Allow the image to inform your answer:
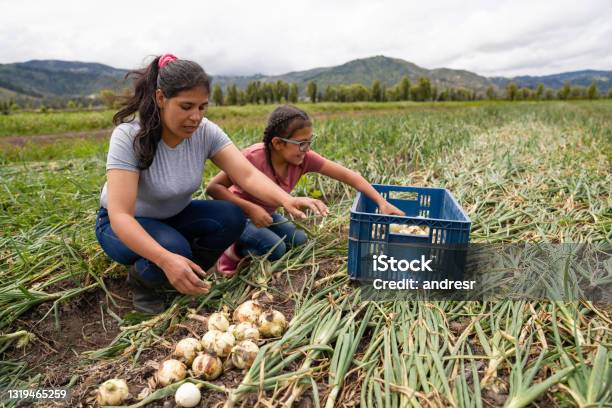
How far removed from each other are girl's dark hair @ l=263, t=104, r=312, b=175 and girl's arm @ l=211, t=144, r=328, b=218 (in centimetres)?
20

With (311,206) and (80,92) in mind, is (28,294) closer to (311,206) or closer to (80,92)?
(311,206)

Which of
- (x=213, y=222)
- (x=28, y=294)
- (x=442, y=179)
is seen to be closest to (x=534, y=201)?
(x=442, y=179)

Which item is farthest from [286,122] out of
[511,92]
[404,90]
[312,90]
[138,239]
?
[511,92]

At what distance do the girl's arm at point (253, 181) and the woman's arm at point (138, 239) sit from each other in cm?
45

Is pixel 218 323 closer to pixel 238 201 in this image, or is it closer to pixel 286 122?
pixel 238 201

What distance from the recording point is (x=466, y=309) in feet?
4.85

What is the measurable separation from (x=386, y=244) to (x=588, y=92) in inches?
1947

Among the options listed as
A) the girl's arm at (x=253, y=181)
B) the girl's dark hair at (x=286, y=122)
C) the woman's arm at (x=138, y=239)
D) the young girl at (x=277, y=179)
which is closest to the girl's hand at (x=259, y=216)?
the young girl at (x=277, y=179)

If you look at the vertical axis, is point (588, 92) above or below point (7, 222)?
above

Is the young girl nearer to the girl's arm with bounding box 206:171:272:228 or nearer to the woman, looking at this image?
the girl's arm with bounding box 206:171:272:228

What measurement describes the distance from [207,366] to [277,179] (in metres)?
1.07

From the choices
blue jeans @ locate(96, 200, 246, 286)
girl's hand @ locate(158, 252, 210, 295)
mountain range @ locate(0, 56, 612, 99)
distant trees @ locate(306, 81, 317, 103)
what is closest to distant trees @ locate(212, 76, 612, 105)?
distant trees @ locate(306, 81, 317, 103)

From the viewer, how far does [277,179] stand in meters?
2.06

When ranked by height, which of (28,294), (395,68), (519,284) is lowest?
(28,294)
